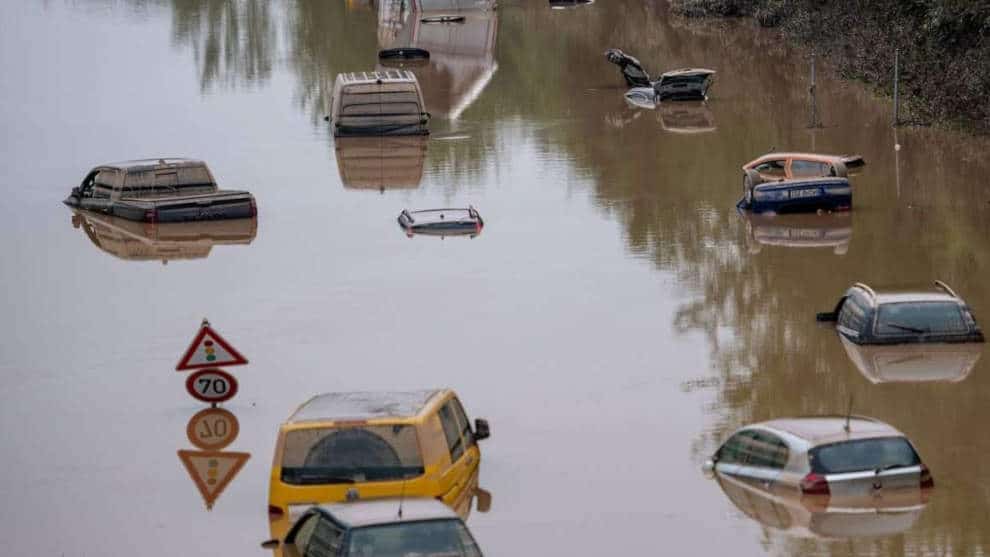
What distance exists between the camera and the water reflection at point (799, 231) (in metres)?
50.2

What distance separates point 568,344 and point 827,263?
10.3 meters

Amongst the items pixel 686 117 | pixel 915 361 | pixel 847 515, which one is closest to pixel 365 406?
pixel 847 515

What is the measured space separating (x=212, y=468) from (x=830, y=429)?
9.68m

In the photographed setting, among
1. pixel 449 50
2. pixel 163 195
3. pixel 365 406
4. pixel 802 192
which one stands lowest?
pixel 365 406

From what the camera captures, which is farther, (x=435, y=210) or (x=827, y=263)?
(x=435, y=210)

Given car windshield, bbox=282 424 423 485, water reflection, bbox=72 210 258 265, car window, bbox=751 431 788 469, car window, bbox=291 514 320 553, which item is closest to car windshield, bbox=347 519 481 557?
car window, bbox=291 514 320 553

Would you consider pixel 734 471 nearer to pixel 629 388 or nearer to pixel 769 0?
pixel 629 388

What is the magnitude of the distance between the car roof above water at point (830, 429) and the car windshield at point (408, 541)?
6.81 meters

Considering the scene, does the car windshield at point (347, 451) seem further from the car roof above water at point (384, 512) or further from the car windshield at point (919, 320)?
the car windshield at point (919, 320)

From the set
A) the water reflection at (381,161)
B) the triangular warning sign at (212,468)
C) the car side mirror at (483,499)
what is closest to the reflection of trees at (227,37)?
the water reflection at (381,161)

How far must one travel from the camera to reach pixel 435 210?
5578cm

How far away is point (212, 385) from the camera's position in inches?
1305

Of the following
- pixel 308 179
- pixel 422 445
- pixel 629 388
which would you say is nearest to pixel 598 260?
pixel 629 388

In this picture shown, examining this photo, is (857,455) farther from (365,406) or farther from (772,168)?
(772,168)
